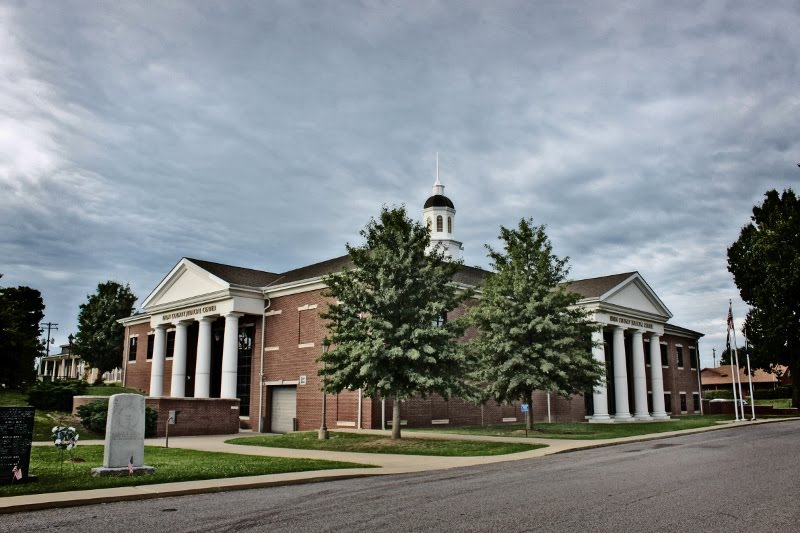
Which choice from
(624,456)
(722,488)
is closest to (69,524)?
(722,488)

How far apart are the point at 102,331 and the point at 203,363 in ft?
85.1

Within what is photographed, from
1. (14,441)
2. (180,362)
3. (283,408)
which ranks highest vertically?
(180,362)

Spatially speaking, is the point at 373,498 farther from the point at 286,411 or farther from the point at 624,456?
the point at 286,411

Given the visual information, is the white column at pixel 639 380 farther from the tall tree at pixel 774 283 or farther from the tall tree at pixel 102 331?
the tall tree at pixel 102 331

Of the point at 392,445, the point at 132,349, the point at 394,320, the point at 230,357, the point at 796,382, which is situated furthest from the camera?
the point at 132,349

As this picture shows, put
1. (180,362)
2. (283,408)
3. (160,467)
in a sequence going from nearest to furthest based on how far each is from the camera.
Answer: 1. (160,467)
2. (283,408)
3. (180,362)

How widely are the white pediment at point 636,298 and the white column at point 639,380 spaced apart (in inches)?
82.4

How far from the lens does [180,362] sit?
43344 mm

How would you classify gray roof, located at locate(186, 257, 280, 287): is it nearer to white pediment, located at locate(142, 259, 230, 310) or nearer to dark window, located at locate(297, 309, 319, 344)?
white pediment, located at locate(142, 259, 230, 310)

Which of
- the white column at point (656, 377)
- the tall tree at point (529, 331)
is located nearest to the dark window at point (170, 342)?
the tall tree at point (529, 331)

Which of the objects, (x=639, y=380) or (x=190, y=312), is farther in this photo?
(x=639, y=380)

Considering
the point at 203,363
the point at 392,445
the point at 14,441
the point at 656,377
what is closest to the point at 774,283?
the point at 656,377

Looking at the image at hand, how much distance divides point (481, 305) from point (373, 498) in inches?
858

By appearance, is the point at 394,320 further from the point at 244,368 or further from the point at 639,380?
the point at 639,380
